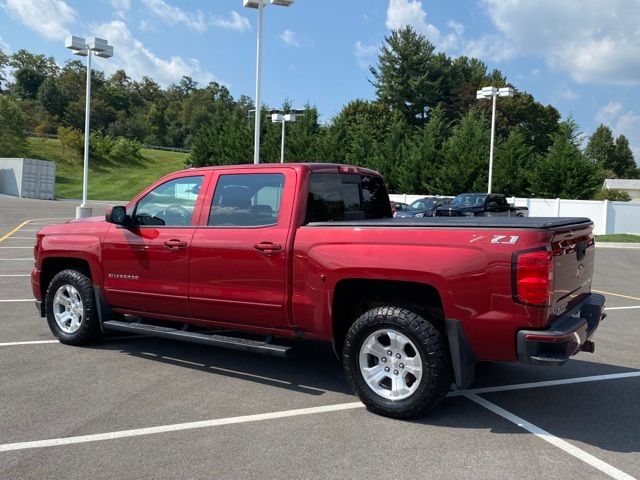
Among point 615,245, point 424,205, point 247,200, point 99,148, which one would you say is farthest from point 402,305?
point 99,148

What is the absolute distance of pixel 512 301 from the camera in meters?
4.03

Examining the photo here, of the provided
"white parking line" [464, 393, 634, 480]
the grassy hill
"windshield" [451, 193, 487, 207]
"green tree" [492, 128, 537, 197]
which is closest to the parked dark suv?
"windshield" [451, 193, 487, 207]

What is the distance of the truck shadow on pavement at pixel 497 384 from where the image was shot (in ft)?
14.5

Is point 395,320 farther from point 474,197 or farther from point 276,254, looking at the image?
point 474,197

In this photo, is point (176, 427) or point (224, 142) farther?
point (224, 142)

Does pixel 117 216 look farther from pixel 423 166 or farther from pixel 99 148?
pixel 99 148

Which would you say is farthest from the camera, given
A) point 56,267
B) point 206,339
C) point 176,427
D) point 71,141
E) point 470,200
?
point 71,141

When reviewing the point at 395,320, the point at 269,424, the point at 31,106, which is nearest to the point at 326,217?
the point at 395,320

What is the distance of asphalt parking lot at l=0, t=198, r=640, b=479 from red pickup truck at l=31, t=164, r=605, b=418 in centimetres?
37

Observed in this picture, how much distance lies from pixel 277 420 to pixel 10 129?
6595 cm

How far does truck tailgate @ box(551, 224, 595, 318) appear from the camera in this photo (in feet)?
13.7

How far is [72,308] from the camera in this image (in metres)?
6.52

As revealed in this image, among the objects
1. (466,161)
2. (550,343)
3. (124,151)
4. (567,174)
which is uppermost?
(124,151)

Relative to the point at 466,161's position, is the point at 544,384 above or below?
below
